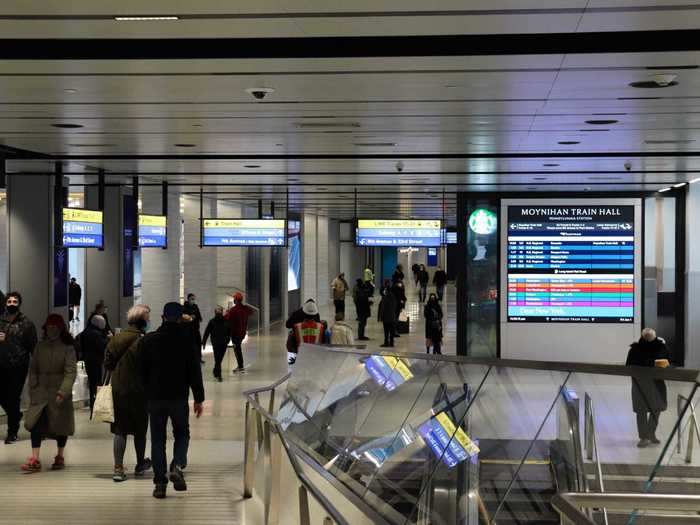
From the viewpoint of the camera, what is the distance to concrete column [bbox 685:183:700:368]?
69.4 feet

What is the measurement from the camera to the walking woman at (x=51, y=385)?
30.6ft

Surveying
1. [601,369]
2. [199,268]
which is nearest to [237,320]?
[199,268]

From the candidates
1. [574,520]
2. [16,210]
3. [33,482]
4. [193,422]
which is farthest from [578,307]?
[574,520]

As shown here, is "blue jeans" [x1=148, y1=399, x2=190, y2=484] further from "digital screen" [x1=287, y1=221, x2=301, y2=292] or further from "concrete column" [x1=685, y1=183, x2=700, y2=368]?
"digital screen" [x1=287, y1=221, x2=301, y2=292]

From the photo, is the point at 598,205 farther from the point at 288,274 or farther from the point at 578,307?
the point at 288,274

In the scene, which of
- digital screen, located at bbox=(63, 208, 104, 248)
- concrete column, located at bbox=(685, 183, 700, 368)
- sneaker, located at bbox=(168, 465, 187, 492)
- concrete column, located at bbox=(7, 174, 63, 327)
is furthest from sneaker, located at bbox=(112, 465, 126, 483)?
concrete column, located at bbox=(685, 183, 700, 368)

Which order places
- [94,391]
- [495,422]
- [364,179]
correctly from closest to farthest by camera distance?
[495,422] → [94,391] → [364,179]

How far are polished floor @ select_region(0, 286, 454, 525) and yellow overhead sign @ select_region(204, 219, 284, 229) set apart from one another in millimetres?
7263

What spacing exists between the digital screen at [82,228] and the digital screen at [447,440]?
944cm

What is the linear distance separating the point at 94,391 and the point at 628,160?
25.7 ft

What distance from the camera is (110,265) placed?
1898cm

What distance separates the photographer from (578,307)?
2014 centimetres

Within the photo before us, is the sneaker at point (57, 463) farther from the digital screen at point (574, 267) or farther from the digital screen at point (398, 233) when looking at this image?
the digital screen at point (574, 267)

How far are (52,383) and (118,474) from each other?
3.50ft
